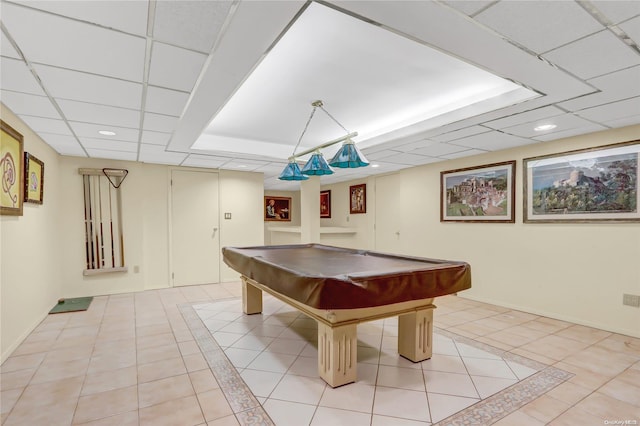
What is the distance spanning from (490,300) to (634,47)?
358 centimetres

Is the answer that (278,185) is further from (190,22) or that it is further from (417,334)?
(190,22)

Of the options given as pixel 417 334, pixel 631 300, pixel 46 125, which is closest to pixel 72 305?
pixel 46 125

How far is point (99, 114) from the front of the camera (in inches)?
113

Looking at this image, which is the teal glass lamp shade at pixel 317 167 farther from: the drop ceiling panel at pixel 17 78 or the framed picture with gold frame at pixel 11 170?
the framed picture with gold frame at pixel 11 170

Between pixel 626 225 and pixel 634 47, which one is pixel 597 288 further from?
pixel 634 47

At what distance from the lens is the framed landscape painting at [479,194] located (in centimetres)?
427

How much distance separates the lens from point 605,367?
2537mm

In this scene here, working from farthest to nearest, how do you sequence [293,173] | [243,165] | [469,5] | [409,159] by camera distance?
[243,165] → [409,159] → [293,173] → [469,5]

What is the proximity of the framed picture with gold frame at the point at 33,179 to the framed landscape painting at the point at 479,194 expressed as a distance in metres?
5.39

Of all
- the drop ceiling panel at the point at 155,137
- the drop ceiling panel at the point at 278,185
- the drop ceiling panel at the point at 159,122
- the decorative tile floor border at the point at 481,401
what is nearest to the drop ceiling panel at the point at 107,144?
the drop ceiling panel at the point at 155,137

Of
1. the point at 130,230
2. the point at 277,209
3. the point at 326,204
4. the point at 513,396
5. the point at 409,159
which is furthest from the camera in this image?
the point at 277,209

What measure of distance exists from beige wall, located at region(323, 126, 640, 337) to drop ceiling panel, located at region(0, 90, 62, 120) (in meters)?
5.03

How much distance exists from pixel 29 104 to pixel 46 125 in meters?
0.68

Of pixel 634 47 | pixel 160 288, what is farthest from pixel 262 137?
pixel 634 47
